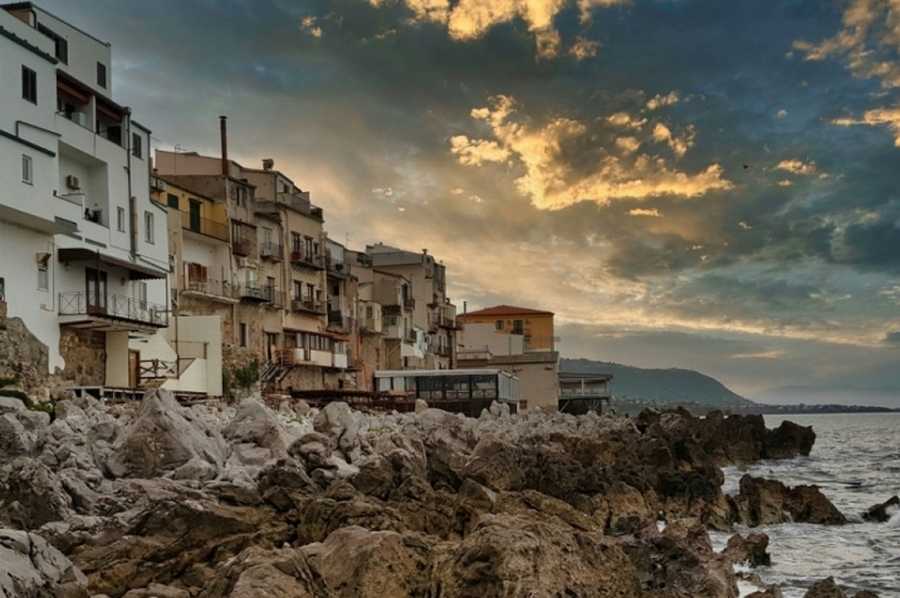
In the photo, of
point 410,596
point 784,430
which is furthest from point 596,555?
point 784,430

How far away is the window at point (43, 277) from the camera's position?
29.9 m

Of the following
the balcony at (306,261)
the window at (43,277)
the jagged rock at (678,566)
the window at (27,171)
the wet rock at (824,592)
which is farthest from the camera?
the balcony at (306,261)

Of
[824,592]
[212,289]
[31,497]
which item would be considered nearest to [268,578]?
[31,497]

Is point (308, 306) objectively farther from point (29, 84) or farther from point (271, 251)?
point (29, 84)

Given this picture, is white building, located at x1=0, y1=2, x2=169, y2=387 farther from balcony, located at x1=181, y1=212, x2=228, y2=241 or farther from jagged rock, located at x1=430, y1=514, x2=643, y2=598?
jagged rock, located at x1=430, y1=514, x2=643, y2=598

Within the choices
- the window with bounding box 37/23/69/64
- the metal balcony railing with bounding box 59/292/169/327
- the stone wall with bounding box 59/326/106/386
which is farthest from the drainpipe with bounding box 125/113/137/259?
the stone wall with bounding box 59/326/106/386

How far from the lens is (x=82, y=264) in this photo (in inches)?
1251

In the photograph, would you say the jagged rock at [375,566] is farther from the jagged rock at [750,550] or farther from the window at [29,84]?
the window at [29,84]

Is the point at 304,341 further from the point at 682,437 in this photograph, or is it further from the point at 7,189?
the point at 7,189

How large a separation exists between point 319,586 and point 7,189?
2332cm

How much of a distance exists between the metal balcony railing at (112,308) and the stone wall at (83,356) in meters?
0.79

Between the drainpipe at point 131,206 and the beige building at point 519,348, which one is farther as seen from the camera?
the beige building at point 519,348

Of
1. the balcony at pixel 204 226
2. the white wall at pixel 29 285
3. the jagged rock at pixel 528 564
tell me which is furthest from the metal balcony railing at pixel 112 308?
the jagged rock at pixel 528 564

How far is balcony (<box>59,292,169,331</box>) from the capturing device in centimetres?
3075
